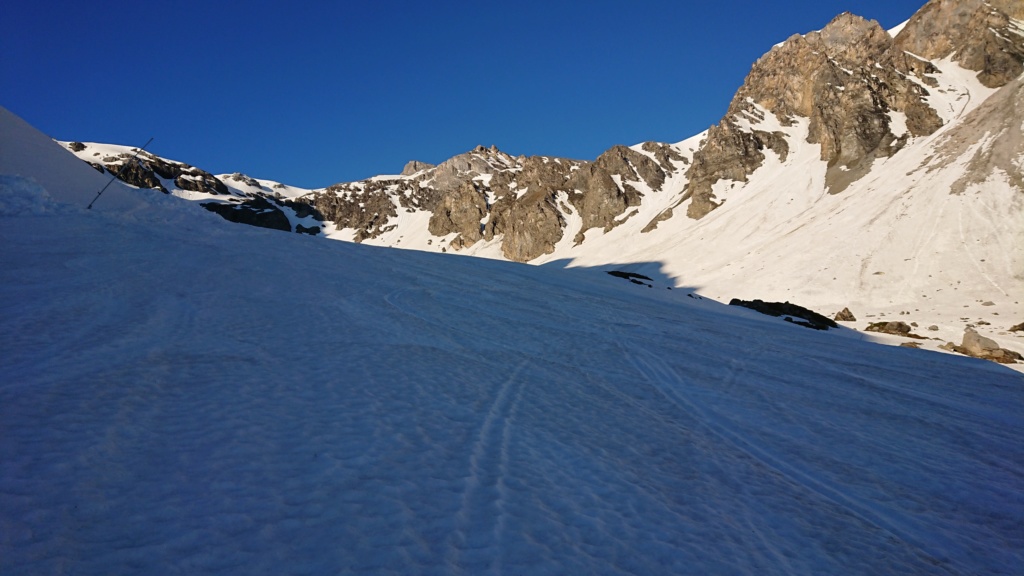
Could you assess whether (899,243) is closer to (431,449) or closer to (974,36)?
(431,449)

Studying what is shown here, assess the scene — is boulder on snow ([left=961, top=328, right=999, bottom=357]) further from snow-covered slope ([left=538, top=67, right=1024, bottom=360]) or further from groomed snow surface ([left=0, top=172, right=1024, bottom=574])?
groomed snow surface ([left=0, top=172, right=1024, bottom=574])

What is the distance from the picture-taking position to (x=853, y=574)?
3305mm

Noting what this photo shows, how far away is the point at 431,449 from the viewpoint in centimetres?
414

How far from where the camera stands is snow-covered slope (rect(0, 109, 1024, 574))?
291cm

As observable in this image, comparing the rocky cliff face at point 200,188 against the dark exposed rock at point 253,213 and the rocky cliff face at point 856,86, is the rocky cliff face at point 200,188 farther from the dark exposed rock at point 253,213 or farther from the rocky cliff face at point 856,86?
the rocky cliff face at point 856,86

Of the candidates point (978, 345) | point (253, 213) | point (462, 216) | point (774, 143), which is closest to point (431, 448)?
point (978, 345)

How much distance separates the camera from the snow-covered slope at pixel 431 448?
291 centimetres

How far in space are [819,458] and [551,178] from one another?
470 ft

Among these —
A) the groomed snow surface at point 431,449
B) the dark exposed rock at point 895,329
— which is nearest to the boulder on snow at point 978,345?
the dark exposed rock at point 895,329

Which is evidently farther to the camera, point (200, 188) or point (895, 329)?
point (200, 188)

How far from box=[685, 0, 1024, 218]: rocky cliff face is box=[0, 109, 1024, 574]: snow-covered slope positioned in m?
80.5

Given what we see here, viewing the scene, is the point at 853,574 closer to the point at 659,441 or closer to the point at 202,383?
the point at 659,441

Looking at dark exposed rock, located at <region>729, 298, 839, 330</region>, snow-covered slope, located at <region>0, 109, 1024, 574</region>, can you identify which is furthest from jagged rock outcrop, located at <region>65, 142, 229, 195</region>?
snow-covered slope, located at <region>0, 109, 1024, 574</region>

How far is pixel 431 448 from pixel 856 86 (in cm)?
10582
